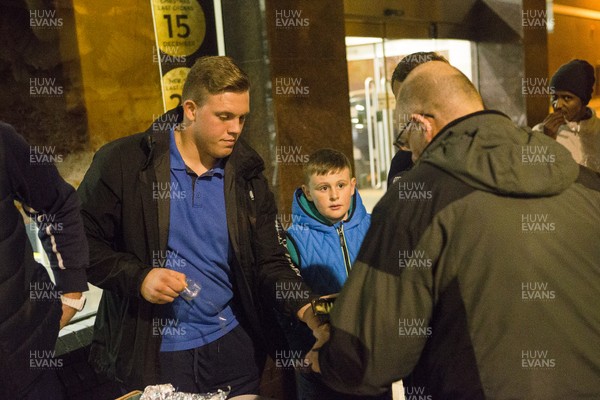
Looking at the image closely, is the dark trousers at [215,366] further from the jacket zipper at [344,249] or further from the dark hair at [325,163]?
the dark hair at [325,163]

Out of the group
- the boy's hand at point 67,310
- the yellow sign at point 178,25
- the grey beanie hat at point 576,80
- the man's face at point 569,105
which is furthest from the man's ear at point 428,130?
the man's face at point 569,105

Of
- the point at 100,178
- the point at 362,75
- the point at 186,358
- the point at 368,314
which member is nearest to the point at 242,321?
the point at 186,358

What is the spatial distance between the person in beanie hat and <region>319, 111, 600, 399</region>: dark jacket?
4.12 metres

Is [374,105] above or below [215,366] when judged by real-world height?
above

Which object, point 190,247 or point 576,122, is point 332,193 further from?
point 576,122

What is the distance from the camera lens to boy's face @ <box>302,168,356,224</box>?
336cm

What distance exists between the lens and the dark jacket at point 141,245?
2.82m

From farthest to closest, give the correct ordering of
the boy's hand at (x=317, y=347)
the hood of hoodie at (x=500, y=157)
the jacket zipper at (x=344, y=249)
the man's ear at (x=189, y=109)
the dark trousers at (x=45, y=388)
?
the jacket zipper at (x=344, y=249) → the man's ear at (x=189, y=109) → the dark trousers at (x=45, y=388) → the boy's hand at (x=317, y=347) → the hood of hoodie at (x=500, y=157)

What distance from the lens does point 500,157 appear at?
5.67 ft

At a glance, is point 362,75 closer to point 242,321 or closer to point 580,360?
point 242,321

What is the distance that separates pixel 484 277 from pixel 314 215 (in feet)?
5.63

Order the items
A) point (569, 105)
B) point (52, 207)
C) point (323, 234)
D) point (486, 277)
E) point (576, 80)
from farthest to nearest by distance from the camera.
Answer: point (569, 105)
point (576, 80)
point (323, 234)
point (52, 207)
point (486, 277)

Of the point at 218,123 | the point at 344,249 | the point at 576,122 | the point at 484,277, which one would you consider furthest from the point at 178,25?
the point at 484,277

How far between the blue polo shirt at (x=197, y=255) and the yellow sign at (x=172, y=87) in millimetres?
2065
